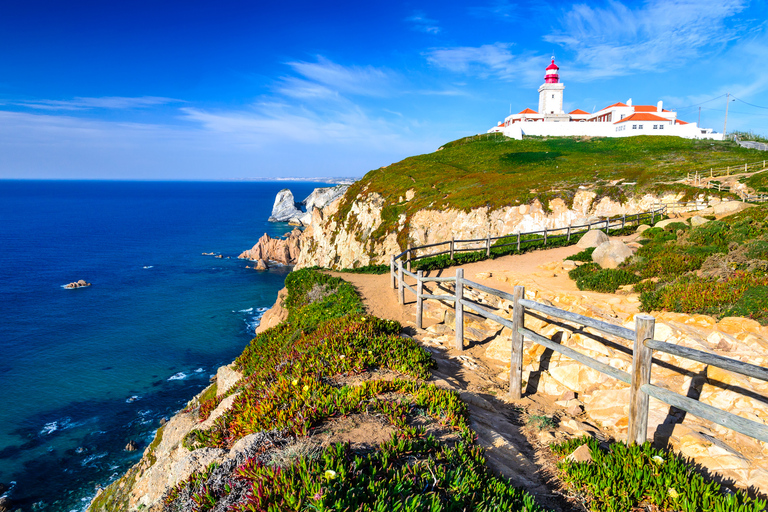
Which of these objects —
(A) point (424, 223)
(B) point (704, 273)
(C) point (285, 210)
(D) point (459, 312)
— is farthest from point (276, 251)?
→ (B) point (704, 273)

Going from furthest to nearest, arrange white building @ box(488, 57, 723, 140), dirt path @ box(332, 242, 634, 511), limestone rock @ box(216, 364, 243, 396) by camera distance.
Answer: white building @ box(488, 57, 723, 140) → limestone rock @ box(216, 364, 243, 396) → dirt path @ box(332, 242, 634, 511)

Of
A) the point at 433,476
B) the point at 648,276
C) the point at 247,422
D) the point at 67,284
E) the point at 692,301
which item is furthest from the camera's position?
the point at 67,284

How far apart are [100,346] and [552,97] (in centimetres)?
8602

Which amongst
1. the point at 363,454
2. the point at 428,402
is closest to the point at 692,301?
the point at 428,402

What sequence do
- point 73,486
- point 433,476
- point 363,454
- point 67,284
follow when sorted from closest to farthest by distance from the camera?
point 433,476, point 363,454, point 73,486, point 67,284

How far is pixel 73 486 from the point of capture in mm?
17984

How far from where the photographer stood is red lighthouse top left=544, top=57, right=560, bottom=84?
260ft

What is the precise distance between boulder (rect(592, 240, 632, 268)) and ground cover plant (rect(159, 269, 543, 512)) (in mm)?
10735

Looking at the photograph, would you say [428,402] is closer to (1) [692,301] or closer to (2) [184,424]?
(2) [184,424]

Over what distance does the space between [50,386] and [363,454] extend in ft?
103

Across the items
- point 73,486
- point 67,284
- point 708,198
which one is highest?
point 708,198

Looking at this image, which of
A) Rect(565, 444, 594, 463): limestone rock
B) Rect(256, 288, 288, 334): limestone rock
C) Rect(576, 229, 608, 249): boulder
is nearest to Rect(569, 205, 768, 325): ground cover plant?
Rect(576, 229, 608, 249): boulder

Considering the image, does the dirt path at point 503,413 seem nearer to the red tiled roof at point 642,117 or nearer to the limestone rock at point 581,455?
the limestone rock at point 581,455

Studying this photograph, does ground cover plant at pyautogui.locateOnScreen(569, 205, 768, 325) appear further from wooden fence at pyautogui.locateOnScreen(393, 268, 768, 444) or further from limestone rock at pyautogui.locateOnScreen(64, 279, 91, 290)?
limestone rock at pyautogui.locateOnScreen(64, 279, 91, 290)
